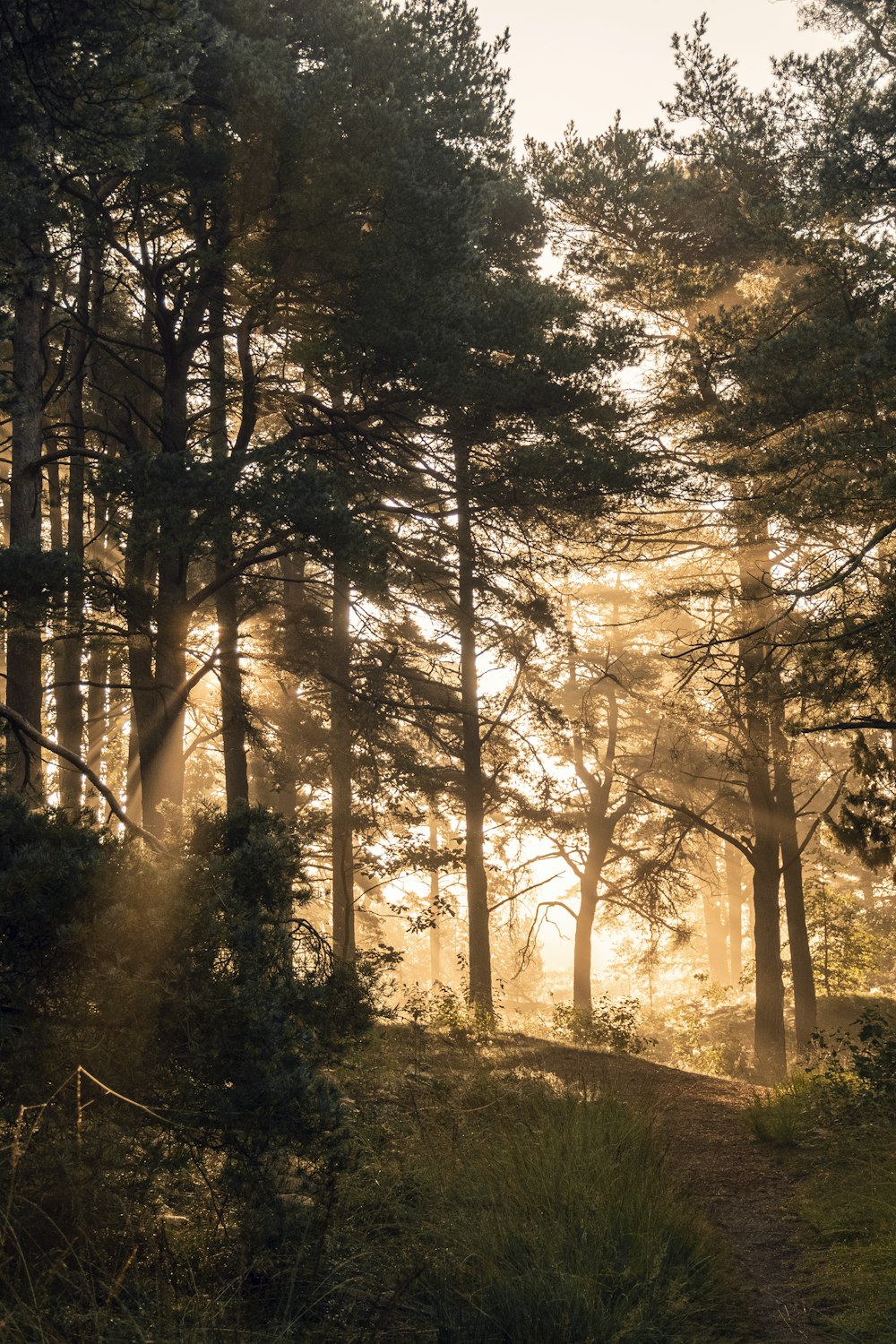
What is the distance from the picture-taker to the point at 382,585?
10.1 m

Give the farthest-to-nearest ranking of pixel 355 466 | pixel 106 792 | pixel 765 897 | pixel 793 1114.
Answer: pixel 765 897
pixel 355 466
pixel 793 1114
pixel 106 792

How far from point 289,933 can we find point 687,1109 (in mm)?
7087

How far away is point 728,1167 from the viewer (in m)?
7.77

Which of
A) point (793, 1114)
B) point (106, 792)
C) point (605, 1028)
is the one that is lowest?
point (605, 1028)

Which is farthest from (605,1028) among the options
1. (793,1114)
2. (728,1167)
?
(728,1167)

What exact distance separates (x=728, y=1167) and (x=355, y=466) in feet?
27.9

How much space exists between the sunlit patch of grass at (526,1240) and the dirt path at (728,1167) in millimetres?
311

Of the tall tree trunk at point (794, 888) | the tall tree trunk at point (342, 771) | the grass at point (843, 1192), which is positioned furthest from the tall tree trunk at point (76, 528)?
the tall tree trunk at point (794, 888)

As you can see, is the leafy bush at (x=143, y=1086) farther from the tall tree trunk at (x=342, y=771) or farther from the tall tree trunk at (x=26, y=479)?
the tall tree trunk at (x=342, y=771)

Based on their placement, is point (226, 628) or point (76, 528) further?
point (226, 628)

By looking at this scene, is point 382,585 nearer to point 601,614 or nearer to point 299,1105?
point 299,1105

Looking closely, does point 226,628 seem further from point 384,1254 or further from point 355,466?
point 384,1254

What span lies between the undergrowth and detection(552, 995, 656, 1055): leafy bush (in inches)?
206

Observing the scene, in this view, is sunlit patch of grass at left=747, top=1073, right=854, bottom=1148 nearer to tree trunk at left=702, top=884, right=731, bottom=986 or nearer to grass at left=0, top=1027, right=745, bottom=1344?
grass at left=0, top=1027, right=745, bottom=1344
